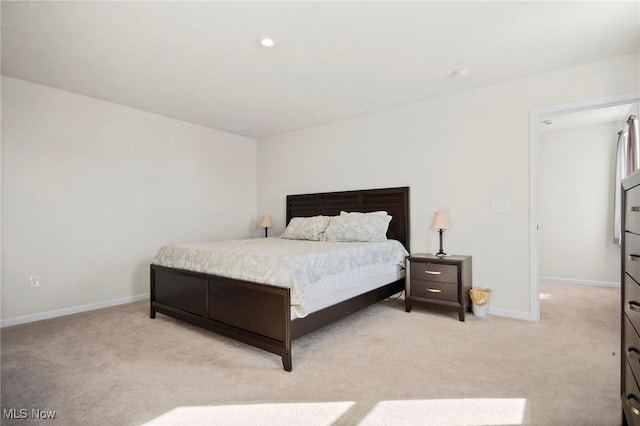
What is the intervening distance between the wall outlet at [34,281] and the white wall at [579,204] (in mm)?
6808

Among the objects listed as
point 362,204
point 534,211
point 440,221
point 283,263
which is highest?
point 362,204

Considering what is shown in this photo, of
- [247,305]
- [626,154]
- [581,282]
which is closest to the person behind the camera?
[247,305]

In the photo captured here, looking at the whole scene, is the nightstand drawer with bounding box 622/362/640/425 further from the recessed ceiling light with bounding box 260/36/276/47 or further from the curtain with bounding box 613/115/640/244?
the curtain with bounding box 613/115/640/244

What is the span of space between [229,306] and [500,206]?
289 cm

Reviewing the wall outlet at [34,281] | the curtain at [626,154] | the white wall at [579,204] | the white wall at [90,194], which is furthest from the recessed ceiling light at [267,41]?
the white wall at [579,204]

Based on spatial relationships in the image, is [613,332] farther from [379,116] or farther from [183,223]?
[183,223]

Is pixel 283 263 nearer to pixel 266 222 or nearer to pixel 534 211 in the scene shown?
pixel 534 211

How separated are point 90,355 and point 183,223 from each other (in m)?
2.41

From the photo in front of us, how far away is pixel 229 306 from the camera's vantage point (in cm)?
261

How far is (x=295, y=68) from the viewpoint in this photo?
306 cm

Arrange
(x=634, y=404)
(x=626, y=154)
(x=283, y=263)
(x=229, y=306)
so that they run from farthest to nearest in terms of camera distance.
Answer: (x=626, y=154)
(x=229, y=306)
(x=283, y=263)
(x=634, y=404)

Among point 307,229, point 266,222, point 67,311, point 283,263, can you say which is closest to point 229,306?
point 283,263

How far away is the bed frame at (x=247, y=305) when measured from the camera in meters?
2.29

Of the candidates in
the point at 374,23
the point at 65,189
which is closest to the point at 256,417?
the point at 374,23
